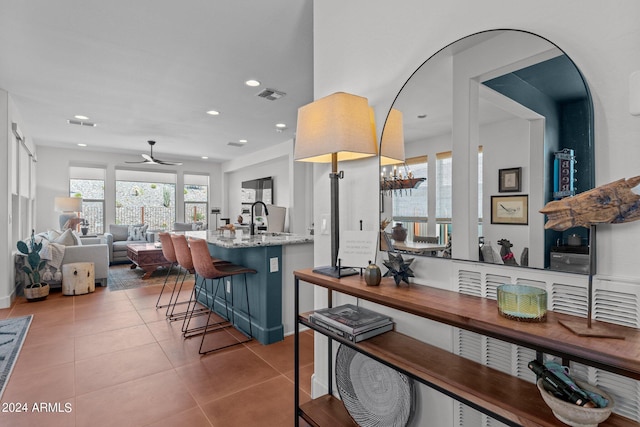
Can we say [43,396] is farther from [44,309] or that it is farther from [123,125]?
[123,125]

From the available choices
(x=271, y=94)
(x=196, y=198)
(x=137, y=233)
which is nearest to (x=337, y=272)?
(x=271, y=94)

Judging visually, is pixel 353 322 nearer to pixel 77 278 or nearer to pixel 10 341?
pixel 10 341

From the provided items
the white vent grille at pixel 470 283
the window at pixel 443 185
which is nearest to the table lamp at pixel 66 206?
the window at pixel 443 185

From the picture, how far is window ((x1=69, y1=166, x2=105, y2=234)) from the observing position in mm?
7730

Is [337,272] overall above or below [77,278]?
above

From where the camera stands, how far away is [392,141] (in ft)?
5.37

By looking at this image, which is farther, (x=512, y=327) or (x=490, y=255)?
(x=490, y=255)

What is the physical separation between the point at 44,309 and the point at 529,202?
5106mm

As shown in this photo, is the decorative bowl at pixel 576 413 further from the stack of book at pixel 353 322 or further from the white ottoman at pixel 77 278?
the white ottoman at pixel 77 278

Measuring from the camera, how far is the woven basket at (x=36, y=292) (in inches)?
168

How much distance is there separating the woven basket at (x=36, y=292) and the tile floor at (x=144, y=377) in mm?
934

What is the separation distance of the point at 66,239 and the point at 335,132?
531cm

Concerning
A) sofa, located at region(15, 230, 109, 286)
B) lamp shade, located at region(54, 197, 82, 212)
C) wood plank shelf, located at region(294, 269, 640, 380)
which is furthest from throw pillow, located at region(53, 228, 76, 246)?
wood plank shelf, located at region(294, 269, 640, 380)

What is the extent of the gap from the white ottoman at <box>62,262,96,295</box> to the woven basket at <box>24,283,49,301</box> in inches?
9.5
